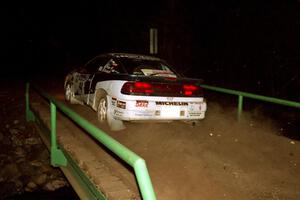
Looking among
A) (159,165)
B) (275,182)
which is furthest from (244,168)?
(159,165)

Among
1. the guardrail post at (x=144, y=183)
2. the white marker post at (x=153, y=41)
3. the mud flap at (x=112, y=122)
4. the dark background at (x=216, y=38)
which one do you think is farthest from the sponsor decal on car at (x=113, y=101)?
the dark background at (x=216, y=38)

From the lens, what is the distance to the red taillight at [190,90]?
6.98m

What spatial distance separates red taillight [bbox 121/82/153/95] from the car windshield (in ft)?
2.22

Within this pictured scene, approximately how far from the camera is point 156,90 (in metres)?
6.63

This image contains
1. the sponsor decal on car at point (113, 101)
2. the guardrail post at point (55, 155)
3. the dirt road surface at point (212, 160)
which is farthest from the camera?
the sponsor decal on car at point (113, 101)

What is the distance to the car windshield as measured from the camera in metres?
7.25

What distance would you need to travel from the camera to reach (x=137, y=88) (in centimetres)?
652

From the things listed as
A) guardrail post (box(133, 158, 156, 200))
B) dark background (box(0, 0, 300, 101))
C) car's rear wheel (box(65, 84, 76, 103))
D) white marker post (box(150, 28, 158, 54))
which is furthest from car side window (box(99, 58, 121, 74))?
dark background (box(0, 0, 300, 101))

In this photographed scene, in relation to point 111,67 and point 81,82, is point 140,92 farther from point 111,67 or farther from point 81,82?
point 81,82

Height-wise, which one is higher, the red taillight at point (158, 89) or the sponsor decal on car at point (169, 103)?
the red taillight at point (158, 89)

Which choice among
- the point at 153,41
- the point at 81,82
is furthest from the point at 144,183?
the point at 153,41

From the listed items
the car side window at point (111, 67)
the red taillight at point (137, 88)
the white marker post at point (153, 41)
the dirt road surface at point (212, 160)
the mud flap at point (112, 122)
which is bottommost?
the dirt road surface at point (212, 160)

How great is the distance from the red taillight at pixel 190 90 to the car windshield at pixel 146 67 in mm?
533

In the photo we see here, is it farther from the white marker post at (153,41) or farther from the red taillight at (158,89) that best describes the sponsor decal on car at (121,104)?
the white marker post at (153,41)
